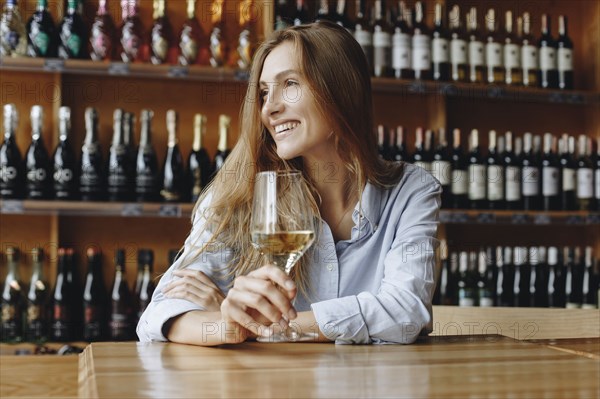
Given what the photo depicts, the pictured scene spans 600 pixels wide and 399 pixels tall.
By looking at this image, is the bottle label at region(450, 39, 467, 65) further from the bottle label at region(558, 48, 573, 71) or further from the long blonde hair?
the long blonde hair

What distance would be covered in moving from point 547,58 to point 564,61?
0.23 ft

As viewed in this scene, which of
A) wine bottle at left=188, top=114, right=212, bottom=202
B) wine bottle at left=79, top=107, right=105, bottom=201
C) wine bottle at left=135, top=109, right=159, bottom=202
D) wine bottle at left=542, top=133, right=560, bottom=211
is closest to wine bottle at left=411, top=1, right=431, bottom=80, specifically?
wine bottle at left=542, top=133, right=560, bottom=211

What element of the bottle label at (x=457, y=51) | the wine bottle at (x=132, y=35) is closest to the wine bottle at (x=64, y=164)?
the wine bottle at (x=132, y=35)

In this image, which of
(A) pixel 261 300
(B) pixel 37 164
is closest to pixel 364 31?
(B) pixel 37 164

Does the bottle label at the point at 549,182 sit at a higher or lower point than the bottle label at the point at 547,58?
lower

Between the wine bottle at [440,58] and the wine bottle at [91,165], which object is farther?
the wine bottle at [440,58]

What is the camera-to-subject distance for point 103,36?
2359mm

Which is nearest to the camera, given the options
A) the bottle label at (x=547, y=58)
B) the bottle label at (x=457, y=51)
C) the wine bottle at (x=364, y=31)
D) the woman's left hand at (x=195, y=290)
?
the woman's left hand at (x=195, y=290)

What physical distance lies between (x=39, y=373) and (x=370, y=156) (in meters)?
0.81

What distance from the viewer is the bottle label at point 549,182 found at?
2.64 meters

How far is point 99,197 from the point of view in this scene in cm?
233

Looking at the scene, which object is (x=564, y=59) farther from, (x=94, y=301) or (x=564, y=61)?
(x=94, y=301)

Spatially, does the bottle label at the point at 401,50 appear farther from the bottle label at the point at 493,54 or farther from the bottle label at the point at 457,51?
the bottle label at the point at 493,54

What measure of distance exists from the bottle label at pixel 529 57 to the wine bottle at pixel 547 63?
4 centimetres
